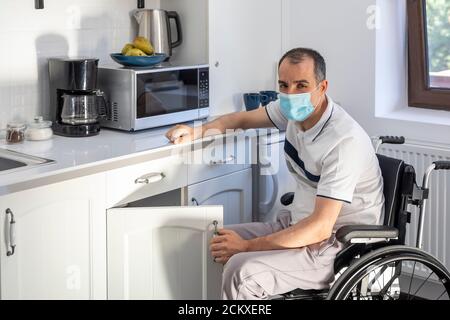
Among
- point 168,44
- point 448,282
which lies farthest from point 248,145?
point 448,282

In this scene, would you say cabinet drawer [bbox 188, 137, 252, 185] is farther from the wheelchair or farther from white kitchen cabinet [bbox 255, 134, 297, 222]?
the wheelchair

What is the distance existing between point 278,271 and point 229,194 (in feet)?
2.74

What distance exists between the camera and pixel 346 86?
3557mm

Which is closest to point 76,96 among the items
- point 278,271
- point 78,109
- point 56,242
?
point 78,109

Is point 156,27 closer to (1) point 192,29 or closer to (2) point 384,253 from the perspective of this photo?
(1) point 192,29

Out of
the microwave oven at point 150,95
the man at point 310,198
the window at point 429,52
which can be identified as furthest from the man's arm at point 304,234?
the window at point 429,52

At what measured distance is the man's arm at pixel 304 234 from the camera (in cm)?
227

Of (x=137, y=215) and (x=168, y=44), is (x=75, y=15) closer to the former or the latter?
(x=168, y=44)

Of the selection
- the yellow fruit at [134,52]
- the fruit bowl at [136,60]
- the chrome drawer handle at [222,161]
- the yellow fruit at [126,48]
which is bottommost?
the chrome drawer handle at [222,161]

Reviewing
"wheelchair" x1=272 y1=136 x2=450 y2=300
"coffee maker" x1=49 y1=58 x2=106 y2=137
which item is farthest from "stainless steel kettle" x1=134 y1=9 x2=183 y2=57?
"wheelchair" x1=272 y1=136 x2=450 y2=300

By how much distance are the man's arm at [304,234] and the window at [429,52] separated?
4.40 ft

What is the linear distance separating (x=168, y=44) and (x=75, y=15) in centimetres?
46

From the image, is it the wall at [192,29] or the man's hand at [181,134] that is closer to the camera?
the man's hand at [181,134]

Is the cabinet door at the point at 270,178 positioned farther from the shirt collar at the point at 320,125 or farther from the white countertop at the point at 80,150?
the shirt collar at the point at 320,125
